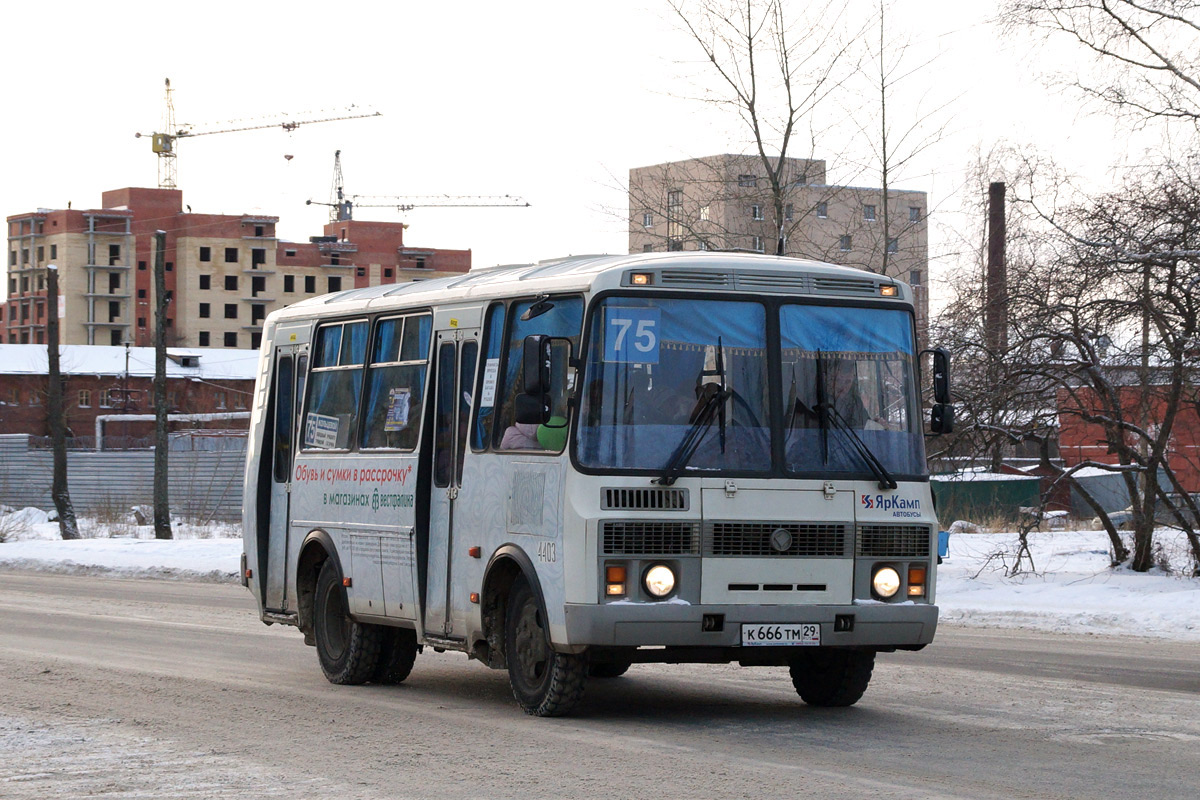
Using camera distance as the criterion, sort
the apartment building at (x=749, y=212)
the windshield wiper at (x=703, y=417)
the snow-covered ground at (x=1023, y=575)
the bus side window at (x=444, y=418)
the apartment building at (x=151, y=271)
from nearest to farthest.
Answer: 1. the windshield wiper at (x=703, y=417)
2. the bus side window at (x=444, y=418)
3. the snow-covered ground at (x=1023, y=575)
4. the apartment building at (x=749, y=212)
5. the apartment building at (x=151, y=271)

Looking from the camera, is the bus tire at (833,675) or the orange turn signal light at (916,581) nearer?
the orange turn signal light at (916,581)

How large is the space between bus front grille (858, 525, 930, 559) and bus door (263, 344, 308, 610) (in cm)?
571

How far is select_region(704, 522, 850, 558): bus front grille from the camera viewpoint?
1021 cm

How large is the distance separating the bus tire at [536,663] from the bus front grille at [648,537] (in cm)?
67

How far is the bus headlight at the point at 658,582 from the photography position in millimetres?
10055

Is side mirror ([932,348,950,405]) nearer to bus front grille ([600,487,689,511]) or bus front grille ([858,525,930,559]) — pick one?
bus front grille ([858,525,930,559])

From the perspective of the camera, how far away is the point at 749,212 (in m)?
28.6

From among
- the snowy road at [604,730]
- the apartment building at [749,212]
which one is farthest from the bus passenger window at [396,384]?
the apartment building at [749,212]

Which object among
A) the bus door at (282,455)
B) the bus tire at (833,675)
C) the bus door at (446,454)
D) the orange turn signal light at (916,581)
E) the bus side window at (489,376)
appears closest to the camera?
the orange turn signal light at (916,581)

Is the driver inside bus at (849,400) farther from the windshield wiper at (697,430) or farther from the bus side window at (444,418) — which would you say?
the bus side window at (444,418)

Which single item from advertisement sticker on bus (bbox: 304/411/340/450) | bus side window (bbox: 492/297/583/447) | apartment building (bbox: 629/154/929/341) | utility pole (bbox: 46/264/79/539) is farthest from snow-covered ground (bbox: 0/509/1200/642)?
bus side window (bbox: 492/297/583/447)

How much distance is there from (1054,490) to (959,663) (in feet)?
31.4

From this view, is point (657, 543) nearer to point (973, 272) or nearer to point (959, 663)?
point (959, 663)

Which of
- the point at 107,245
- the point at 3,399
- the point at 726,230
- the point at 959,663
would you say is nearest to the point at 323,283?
the point at 107,245
